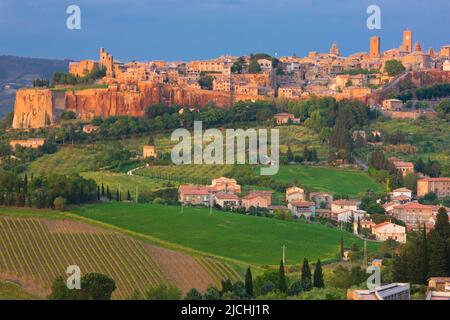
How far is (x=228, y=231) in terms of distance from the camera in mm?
40906

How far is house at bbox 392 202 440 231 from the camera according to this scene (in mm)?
45616

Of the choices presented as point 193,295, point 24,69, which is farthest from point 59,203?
point 24,69

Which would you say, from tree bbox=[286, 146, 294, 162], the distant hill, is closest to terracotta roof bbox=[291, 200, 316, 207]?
tree bbox=[286, 146, 294, 162]

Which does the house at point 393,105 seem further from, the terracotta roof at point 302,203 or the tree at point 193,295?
the tree at point 193,295

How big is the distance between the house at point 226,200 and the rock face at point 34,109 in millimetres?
22197

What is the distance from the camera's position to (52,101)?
68688 mm

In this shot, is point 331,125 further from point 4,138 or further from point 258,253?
point 258,253

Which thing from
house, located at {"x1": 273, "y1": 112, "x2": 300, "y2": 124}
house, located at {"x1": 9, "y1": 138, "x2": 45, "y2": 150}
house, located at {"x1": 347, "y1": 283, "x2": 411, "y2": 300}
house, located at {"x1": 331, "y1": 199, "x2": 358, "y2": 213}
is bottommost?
house, located at {"x1": 331, "y1": 199, "x2": 358, "y2": 213}

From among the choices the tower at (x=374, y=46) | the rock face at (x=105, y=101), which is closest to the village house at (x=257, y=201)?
the rock face at (x=105, y=101)

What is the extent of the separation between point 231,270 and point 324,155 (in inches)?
878

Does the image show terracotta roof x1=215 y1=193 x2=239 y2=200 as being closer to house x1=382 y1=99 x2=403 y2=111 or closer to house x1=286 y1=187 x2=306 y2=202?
house x1=286 y1=187 x2=306 y2=202

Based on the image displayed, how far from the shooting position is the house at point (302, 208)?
151ft

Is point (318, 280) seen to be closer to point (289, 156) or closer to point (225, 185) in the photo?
point (225, 185)

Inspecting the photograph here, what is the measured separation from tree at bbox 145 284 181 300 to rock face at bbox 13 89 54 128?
3920 centimetres
